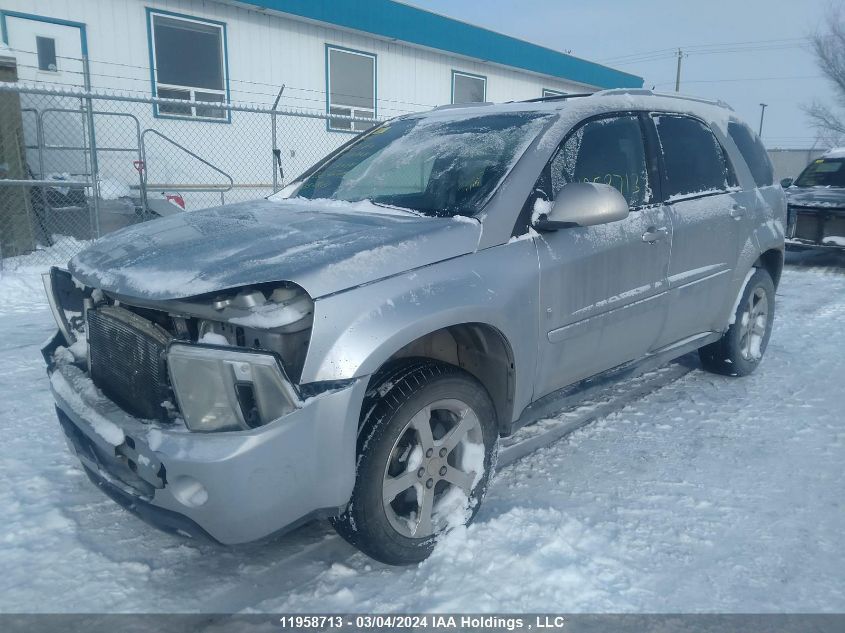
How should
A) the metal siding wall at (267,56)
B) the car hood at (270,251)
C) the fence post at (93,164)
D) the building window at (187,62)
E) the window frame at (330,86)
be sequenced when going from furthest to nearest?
the window frame at (330,86), the building window at (187,62), the metal siding wall at (267,56), the fence post at (93,164), the car hood at (270,251)

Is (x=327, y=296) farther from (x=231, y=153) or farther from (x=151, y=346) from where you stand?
(x=231, y=153)

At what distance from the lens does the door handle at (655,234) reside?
11.5ft

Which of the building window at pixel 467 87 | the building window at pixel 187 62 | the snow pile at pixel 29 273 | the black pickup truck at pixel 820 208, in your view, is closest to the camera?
the snow pile at pixel 29 273

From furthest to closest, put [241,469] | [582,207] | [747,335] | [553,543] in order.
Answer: [747,335] → [582,207] → [553,543] → [241,469]

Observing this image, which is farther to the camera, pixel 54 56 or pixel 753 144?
pixel 54 56

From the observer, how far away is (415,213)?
3.00m

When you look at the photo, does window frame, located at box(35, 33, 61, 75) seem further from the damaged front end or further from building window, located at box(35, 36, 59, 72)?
the damaged front end

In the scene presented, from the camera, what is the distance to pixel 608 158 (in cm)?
347

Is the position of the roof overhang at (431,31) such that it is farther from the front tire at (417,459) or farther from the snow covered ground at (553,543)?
the front tire at (417,459)

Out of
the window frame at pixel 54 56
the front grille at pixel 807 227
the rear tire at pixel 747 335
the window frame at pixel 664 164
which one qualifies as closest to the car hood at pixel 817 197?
the front grille at pixel 807 227

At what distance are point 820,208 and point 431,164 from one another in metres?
8.37

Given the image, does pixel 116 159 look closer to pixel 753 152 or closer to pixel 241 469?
pixel 753 152

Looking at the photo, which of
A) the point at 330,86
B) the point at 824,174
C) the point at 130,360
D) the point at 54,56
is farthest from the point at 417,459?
the point at 330,86

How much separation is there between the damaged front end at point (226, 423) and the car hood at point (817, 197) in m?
9.29
